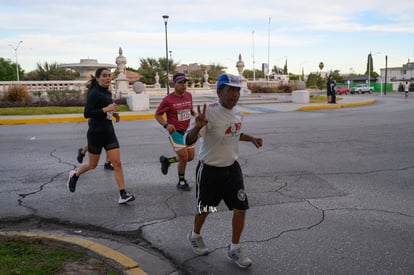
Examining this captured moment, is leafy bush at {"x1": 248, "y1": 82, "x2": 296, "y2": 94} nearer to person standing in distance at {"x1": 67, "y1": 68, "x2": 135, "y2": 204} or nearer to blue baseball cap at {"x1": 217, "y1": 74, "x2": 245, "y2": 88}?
person standing in distance at {"x1": 67, "y1": 68, "x2": 135, "y2": 204}

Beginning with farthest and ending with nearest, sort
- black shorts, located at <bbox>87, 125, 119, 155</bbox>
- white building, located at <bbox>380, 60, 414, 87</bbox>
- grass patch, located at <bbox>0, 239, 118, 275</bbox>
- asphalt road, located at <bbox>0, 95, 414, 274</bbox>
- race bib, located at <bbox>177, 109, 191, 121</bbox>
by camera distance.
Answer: white building, located at <bbox>380, 60, 414, 87</bbox> → race bib, located at <bbox>177, 109, 191, 121</bbox> → black shorts, located at <bbox>87, 125, 119, 155</bbox> → asphalt road, located at <bbox>0, 95, 414, 274</bbox> → grass patch, located at <bbox>0, 239, 118, 275</bbox>

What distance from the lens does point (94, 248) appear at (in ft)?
12.7

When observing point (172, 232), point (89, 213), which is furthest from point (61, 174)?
point (172, 232)

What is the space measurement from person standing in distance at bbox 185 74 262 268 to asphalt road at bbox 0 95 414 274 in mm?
489

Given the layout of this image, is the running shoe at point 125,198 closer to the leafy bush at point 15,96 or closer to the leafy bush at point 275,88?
the leafy bush at point 15,96

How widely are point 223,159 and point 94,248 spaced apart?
152 centimetres

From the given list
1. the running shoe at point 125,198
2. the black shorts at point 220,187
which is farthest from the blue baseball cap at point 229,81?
the running shoe at point 125,198

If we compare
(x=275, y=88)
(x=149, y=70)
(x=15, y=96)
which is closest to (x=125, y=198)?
(x=15, y=96)

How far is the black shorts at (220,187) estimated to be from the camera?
3650mm

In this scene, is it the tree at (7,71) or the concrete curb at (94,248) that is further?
the tree at (7,71)

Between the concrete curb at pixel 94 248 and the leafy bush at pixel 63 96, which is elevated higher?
the leafy bush at pixel 63 96

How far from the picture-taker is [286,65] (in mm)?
117750

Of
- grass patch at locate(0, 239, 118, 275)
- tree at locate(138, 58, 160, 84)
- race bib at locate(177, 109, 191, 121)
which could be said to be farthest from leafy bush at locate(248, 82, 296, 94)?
grass patch at locate(0, 239, 118, 275)

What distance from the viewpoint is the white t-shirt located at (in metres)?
3.57
